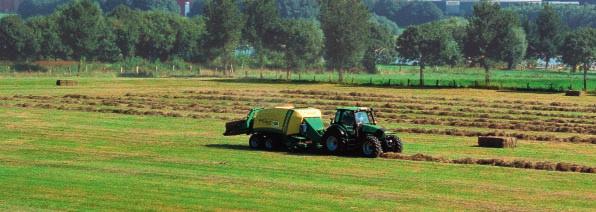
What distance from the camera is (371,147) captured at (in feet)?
168

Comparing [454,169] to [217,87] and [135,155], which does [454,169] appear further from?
[217,87]

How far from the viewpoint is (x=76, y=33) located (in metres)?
172

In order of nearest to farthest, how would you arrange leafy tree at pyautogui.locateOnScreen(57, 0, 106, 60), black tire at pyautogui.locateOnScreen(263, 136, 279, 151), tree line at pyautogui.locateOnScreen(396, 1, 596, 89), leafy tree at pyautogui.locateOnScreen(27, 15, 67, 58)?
black tire at pyautogui.locateOnScreen(263, 136, 279, 151) < tree line at pyautogui.locateOnScreen(396, 1, 596, 89) < leafy tree at pyautogui.locateOnScreen(57, 0, 106, 60) < leafy tree at pyautogui.locateOnScreen(27, 15, 67, 58)

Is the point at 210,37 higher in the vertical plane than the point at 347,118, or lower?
higher

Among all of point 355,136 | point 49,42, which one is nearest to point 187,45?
point 49,42

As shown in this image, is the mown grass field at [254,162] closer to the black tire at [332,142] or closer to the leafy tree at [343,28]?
the black tire at [332,142]

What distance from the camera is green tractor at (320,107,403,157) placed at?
51719 millimetres

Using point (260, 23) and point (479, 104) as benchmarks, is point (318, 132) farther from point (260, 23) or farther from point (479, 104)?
point (260, 23)

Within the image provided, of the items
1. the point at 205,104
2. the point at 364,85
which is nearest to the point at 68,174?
the point at 205,104

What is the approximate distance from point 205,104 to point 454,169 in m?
44.8

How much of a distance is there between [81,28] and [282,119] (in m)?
121

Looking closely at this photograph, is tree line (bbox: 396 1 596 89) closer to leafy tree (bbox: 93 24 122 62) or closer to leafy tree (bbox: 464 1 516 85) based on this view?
leafy tree (bbox: 464 1 516 85)

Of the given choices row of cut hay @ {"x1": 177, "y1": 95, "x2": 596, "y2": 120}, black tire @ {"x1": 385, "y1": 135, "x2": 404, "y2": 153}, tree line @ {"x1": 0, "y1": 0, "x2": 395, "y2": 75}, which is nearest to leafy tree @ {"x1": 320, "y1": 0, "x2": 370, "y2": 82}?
tree line @ {"x1": 0, "y1": 0, "x2": 395, "y2": 75}

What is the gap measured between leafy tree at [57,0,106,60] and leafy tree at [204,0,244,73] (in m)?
15.5
